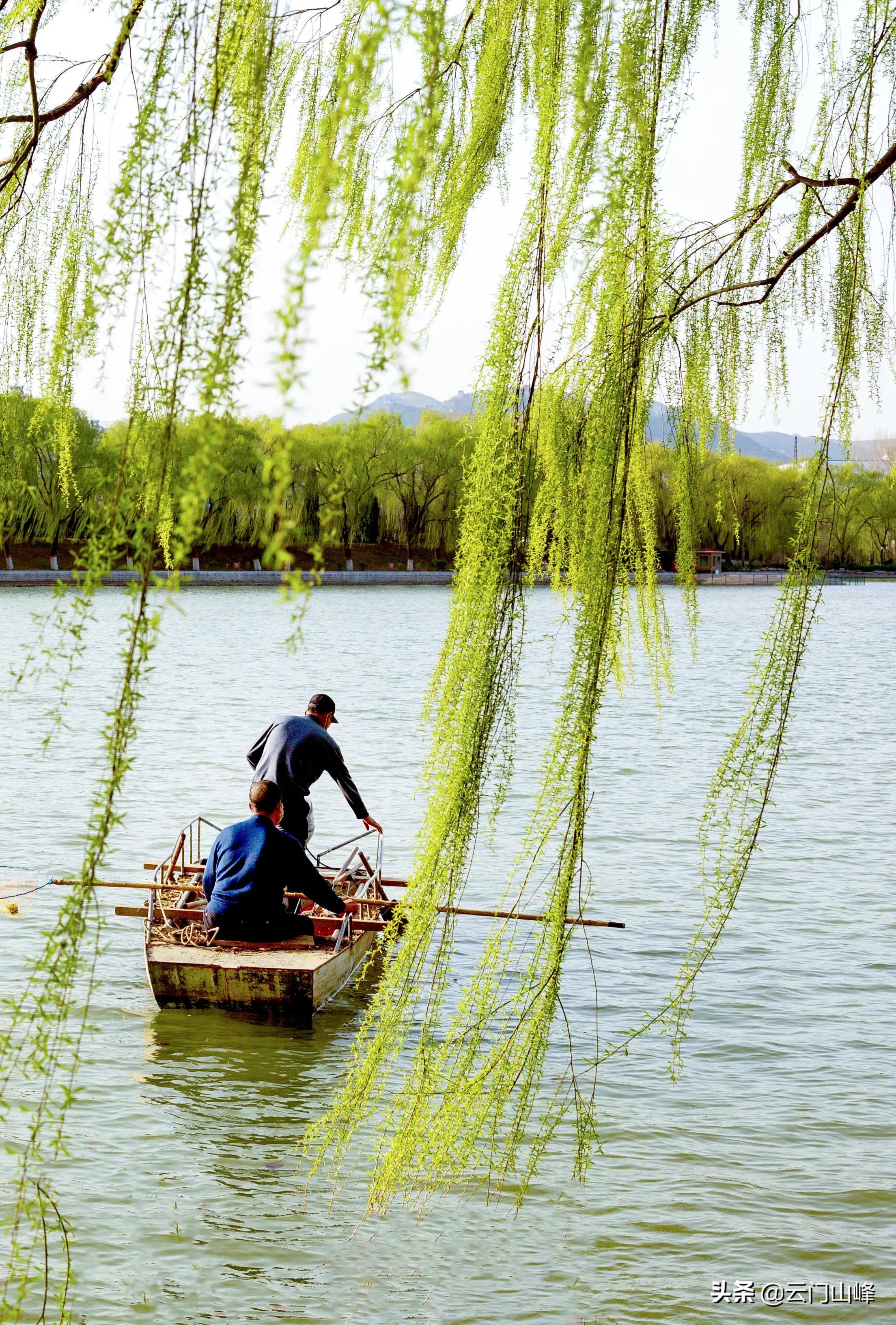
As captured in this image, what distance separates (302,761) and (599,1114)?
3122 mm

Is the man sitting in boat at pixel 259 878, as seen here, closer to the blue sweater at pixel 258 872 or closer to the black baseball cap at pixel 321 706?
the blue sweater at pixel 258 872

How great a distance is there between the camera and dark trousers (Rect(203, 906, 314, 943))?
8867 millimetres

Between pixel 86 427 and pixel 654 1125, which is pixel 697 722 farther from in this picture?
pixel 86 427

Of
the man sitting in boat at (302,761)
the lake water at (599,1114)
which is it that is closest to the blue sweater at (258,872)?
the man sitting in boat at (302,761)

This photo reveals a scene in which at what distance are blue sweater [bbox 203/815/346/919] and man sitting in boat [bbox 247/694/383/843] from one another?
696 mm

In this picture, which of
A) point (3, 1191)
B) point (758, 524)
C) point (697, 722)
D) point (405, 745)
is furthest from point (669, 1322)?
point (758, 524)

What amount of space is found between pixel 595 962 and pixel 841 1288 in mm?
4608

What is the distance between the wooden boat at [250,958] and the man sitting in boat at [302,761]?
1.59 feet

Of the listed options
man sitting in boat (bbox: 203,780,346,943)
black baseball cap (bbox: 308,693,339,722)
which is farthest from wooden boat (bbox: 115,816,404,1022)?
black baseball cap (bbox: 308,693,339,722)

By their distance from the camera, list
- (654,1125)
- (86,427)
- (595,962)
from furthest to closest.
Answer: (595,962) < (654,1125) < (86,427)

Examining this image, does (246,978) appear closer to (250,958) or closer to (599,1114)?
(250,958)

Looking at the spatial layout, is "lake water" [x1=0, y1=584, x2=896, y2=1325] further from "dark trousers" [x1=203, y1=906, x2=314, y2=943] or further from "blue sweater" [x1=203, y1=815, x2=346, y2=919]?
"blue sweater" [x1=203, y1=815, x2=346, y2=919]

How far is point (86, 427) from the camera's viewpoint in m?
4.28

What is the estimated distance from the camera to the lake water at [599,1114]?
6.23 m
